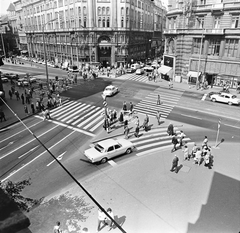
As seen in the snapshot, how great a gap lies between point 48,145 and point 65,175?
203 inches

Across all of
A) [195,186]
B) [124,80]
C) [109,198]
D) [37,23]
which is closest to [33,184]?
[109,198]

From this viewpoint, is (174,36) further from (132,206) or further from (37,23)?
(37,23)

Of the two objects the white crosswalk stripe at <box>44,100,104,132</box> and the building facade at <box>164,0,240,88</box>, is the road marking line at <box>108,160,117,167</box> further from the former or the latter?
the building facade at <box>164,0,240,88</box>

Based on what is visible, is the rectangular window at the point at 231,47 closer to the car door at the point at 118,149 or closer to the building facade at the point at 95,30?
the car door at the point at 118,149

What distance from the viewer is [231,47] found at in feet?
127

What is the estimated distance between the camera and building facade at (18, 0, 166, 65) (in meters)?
63.1

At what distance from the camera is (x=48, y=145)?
19.7 m

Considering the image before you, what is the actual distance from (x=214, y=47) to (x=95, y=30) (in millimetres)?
35293

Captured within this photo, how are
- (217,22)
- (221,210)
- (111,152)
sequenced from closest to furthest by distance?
(221,210) → (111,152) → (217,22)

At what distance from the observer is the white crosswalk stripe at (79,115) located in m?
24.6

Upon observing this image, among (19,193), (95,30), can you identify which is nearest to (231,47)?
(95,30)


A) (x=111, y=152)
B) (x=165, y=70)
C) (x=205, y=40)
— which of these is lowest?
(x=111, y=152)

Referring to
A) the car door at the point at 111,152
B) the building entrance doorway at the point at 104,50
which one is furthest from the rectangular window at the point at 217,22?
the car door at the point at 111,152

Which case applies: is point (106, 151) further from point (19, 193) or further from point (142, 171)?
point (19, 193)
